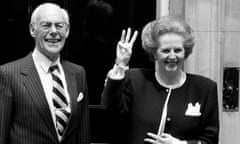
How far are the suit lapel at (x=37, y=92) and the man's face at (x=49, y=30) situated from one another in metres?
0.19

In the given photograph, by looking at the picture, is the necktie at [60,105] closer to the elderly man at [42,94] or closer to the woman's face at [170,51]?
the elderly man at [42,94]

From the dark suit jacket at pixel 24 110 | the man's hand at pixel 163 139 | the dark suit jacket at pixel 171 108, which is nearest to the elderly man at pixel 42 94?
the dark suit jacket at pixel 24 110

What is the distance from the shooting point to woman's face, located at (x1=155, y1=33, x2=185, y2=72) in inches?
148

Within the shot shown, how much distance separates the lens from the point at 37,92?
391 cm

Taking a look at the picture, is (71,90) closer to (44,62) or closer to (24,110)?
(44,62)

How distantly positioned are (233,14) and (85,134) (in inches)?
111

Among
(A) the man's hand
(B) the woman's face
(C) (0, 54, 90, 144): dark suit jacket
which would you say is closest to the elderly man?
(C) (0, 54, 90, 144): dark suit jacket

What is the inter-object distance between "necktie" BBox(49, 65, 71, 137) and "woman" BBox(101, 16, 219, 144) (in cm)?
36

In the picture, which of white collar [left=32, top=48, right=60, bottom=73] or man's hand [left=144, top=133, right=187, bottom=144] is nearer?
man's hand [left=144, top=133, right=187, bottom=144]

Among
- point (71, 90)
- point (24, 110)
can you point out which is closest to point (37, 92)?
point (24, 110)

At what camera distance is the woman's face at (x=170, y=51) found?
12.3 feet

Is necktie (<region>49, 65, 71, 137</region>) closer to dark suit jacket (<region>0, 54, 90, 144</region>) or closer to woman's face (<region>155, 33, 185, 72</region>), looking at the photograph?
dark suit jacket (<region>0, 54, 90, 144</region>)

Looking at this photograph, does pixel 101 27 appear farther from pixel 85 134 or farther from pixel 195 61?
pixel 85 134

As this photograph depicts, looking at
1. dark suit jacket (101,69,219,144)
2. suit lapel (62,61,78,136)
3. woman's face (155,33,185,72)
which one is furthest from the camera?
suit lapel (62,61,78,136)
